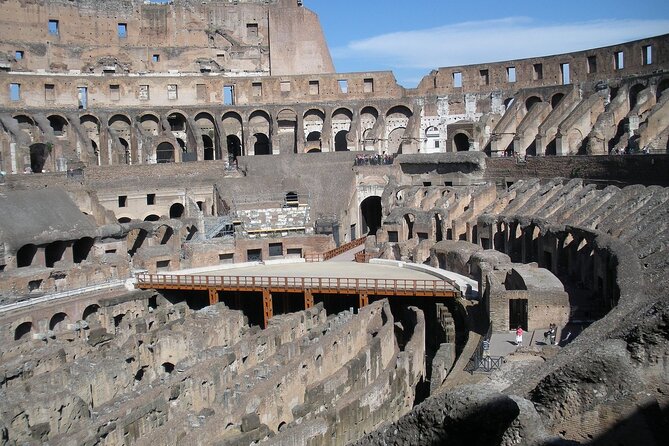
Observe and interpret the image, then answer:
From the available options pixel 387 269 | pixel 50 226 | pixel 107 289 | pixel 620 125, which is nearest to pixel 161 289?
pixel 107 289

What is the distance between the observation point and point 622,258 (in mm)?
18125

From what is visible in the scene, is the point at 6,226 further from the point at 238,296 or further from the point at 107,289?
the point at 238,296

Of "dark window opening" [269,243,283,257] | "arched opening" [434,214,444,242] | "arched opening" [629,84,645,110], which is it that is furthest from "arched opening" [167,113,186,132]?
"arched opening" [629,84,645,110]

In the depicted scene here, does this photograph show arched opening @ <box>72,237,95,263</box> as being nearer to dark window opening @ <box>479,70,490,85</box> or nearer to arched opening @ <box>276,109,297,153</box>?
arched opening @ <box>276,109,297,153</box>

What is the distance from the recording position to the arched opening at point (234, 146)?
151 feet

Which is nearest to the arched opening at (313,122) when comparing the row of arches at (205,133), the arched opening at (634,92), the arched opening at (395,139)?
the row of arches at (205,133)

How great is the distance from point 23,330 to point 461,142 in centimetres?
2646

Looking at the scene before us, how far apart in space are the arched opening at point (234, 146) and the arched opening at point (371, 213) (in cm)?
893

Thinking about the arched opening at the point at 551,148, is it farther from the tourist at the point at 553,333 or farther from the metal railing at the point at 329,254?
the tourist at the point at 553,333

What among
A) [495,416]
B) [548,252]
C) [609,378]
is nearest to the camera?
[495,416]

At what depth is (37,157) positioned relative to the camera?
39.4 meters

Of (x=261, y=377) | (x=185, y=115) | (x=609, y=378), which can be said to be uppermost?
(x=185, y=115)

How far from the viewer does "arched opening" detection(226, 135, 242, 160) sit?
45.9 m

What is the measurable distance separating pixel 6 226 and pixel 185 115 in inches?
622
